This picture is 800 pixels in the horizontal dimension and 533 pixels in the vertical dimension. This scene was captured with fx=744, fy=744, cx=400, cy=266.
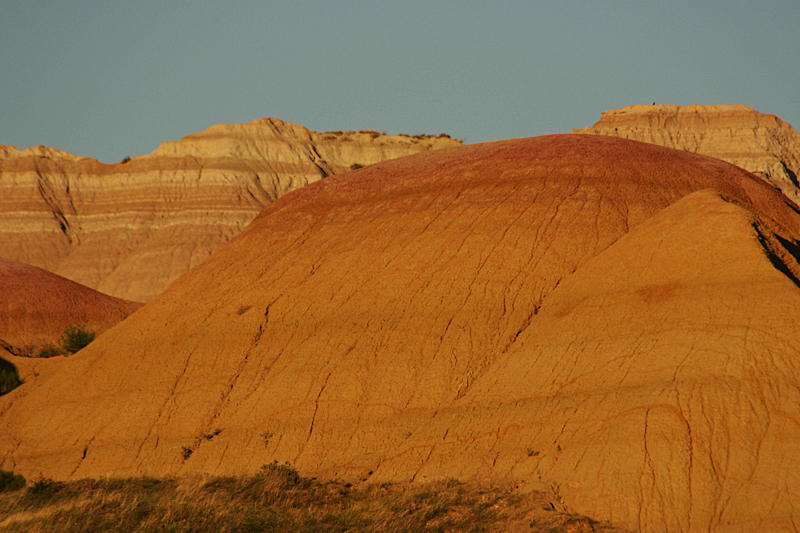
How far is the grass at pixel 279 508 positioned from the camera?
32.6 feet

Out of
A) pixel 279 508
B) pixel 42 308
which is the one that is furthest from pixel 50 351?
pixel 279 508

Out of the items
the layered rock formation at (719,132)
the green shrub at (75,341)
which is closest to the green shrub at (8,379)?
the green shrub at (75,341)

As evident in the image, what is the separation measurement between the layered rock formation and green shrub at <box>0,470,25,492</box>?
54346mm

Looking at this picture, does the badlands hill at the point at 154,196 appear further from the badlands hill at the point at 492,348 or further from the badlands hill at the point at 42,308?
the badlands hill at the point at 492,348

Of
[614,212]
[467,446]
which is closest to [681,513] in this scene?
[467,446]

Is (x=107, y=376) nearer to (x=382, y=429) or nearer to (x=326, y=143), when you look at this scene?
(x=382, y=429)

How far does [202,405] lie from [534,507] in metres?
7.78

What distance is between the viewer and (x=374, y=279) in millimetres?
15883

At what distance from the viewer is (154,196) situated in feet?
197

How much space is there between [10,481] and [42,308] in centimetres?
1975

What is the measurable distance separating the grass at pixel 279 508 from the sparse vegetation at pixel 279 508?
1cm

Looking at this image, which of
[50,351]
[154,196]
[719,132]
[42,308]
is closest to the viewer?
[50,351]

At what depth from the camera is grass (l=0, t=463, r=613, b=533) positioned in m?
9.92

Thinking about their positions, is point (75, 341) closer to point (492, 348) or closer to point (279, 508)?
point (279, 508)
